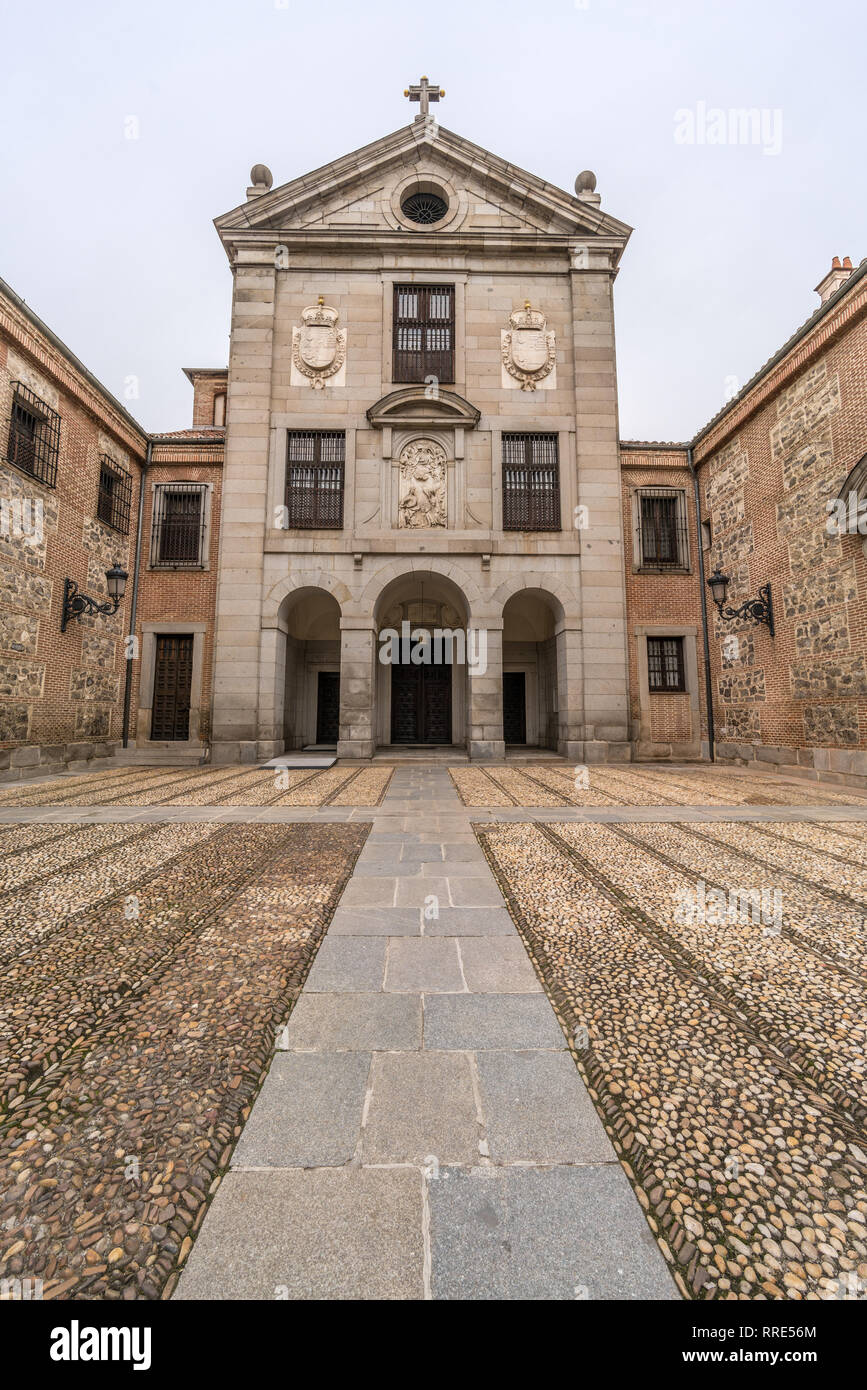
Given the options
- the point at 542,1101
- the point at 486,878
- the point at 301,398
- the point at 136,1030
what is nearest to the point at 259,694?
the point at 301,398

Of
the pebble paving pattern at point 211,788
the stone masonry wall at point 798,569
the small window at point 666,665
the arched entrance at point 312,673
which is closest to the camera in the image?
the pebble paving pattern at point 211,788

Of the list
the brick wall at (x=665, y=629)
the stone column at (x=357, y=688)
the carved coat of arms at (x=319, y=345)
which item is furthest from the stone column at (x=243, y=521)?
the brick wall at (x=665, y=629)

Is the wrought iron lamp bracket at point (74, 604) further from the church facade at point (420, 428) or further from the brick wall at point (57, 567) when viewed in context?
the church facade at point (420, 428)

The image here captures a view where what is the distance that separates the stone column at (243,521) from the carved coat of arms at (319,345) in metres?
0.82

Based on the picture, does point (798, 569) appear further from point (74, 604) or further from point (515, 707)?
point (74, 604)

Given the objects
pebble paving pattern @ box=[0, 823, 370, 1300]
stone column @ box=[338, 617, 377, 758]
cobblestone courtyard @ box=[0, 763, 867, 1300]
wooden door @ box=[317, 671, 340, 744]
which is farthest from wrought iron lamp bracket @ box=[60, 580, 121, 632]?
pebble paving pattern @ box=[0, 823, 370, 1300]

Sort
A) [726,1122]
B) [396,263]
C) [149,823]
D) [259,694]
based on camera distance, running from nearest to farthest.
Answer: [726,1122] < [149,823] < [259,694] < [396,263]

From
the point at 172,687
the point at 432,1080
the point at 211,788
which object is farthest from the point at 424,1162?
the point at 172,687

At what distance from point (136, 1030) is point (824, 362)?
45.4 ft

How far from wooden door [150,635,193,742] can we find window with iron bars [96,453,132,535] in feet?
10.1

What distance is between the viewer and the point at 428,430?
1409 centimetres

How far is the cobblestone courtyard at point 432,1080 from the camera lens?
120cm
